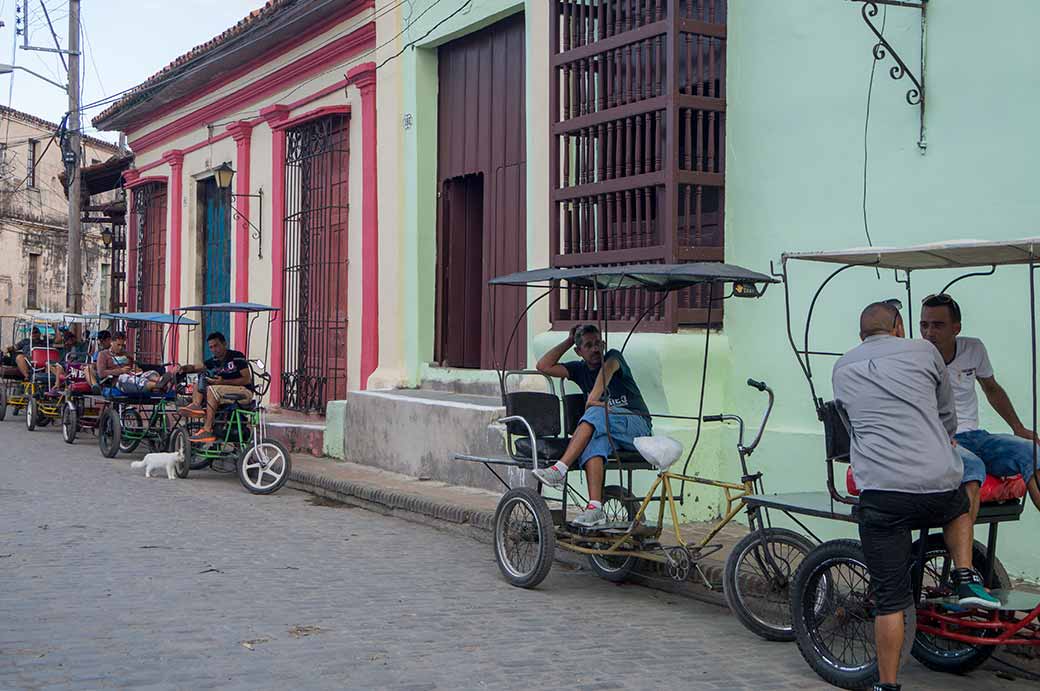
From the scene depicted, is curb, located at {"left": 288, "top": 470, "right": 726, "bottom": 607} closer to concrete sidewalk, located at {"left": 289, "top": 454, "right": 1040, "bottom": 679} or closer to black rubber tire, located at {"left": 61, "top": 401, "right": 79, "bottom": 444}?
concrete sidewalk, located at {"left": 289, "top": 454, "right": 1040, "bottom": 679}

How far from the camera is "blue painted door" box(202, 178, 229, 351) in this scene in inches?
806

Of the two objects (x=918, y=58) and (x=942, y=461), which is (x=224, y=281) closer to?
(x=918, y=58)

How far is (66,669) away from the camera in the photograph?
525 cm

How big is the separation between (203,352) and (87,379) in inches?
183

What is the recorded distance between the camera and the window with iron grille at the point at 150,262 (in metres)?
23.4

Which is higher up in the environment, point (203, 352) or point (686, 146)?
point (686, 146)

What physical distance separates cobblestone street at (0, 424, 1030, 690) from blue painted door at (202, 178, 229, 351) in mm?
10811

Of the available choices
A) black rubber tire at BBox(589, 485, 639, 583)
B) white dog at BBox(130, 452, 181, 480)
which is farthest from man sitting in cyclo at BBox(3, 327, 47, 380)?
black rubber tire at BBox(589, 485, 639, 583)

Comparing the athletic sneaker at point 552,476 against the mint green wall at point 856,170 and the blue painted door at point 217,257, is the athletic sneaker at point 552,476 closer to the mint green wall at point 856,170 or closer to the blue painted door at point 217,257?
the mint green wall at point 856,170

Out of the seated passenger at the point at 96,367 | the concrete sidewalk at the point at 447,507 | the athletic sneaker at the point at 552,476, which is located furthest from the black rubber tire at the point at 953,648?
the seated passenger at the point at 96,367

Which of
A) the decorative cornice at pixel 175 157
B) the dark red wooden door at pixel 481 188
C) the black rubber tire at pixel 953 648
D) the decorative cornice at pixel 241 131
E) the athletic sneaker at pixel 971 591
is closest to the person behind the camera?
the athletic sneaker at pixel 971 591

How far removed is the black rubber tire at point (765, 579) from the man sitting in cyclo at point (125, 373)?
1026 centimetres

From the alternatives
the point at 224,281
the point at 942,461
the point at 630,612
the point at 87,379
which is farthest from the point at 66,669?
the point at 224,281

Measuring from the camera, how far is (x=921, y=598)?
17.9 ft
